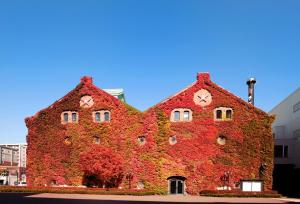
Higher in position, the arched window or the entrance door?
the arched window

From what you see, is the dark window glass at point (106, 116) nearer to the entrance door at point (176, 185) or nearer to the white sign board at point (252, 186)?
the entrance door at point (176, 185)

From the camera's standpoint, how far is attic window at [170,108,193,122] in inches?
1672

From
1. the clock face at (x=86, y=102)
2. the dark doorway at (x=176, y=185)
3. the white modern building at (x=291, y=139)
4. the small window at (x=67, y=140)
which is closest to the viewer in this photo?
the dark doorway at (x=176, y=185)

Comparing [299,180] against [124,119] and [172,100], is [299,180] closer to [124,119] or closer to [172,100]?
[172,100]

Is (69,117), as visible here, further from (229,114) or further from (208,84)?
(229,114)

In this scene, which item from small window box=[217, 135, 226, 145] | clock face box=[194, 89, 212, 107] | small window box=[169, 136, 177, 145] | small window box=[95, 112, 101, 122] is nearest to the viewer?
small window box=[217, 135, 226, 145]

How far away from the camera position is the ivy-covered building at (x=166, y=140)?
1599 inches

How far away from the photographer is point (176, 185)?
136ft

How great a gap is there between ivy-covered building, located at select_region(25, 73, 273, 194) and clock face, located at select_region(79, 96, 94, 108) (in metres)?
0.08

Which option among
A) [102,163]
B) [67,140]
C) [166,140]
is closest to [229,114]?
[166,140]

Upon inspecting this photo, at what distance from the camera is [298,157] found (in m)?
50.0

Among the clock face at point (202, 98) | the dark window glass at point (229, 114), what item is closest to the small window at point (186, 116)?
the clock face at point (202, 98)

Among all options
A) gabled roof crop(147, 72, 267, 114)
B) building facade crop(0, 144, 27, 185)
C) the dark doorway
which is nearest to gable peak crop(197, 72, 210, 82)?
gabled roof crop(147, 72, 267, 114)

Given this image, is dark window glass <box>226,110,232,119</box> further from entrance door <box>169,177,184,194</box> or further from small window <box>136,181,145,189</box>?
small window <box>136,181,145,189</box>
